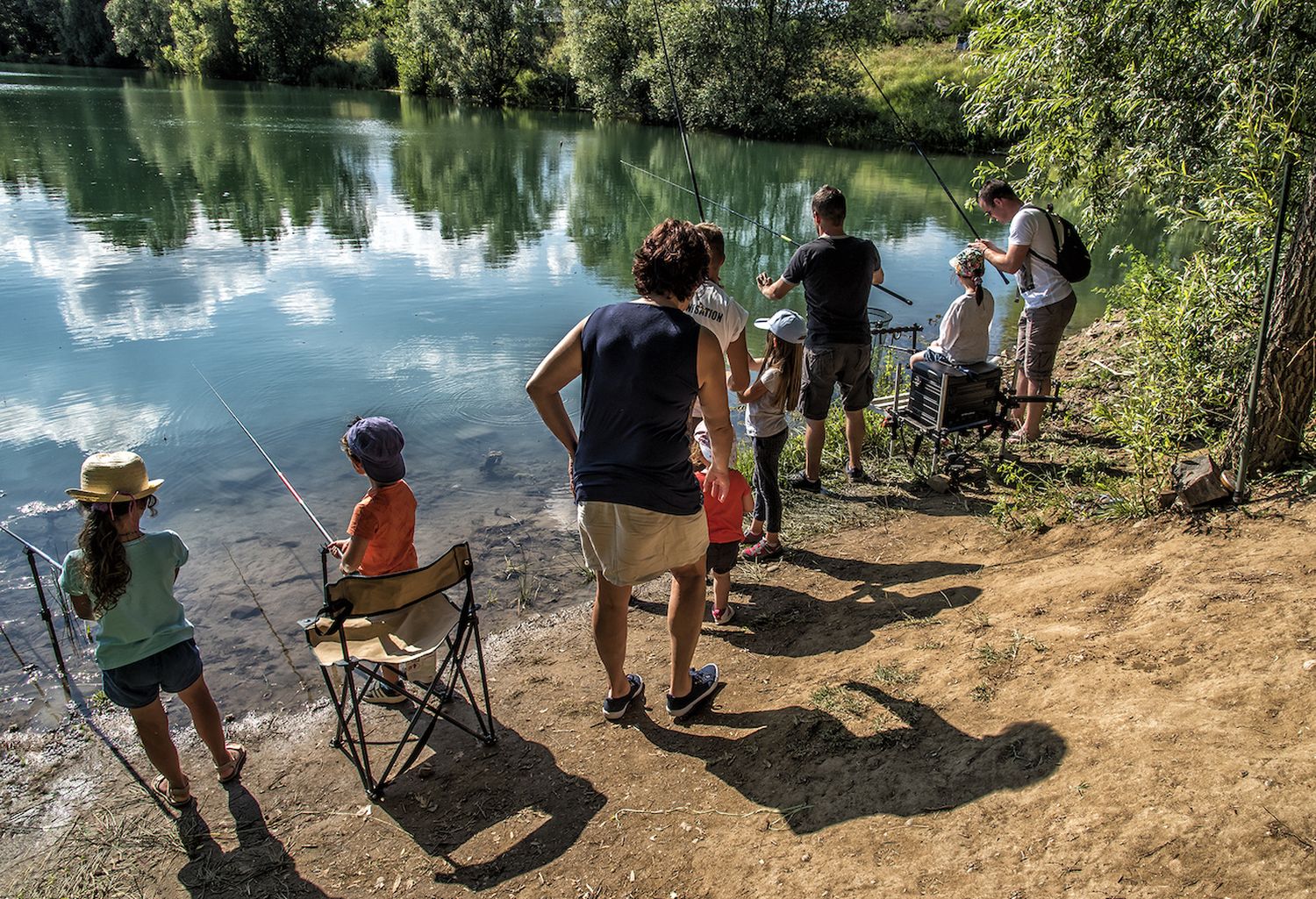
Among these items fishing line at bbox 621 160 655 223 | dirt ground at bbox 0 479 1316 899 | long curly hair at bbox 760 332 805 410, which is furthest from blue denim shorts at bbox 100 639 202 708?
fishing line at bbox 621 160 655 223

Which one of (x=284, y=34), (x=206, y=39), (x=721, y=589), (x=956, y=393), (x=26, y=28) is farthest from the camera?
(x=26, y=28)

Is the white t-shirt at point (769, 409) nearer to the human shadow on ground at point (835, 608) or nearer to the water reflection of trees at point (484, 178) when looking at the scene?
the human shadow on ground at point (835, 608)

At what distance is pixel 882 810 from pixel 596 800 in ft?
3.35

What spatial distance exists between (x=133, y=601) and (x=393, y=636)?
35.5 inches

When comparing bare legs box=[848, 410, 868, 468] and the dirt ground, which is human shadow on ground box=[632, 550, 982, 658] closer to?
the dirt ground

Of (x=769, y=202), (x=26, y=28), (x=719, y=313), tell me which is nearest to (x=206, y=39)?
(x=26, y=28)

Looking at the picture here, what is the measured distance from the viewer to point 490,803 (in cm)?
319

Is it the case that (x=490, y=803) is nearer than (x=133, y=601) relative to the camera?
No

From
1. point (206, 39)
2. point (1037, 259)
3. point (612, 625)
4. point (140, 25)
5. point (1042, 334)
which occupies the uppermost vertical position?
point (140, 25)

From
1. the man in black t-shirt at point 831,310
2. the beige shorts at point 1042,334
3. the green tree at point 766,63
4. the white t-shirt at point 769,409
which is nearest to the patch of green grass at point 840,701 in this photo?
the white t-shirt at point 769,409

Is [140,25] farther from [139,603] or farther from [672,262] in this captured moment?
[672,262]

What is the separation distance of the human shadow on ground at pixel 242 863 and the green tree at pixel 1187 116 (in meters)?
4.24

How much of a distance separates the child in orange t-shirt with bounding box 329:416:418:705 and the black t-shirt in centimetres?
252

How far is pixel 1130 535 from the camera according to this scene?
13.0ft
